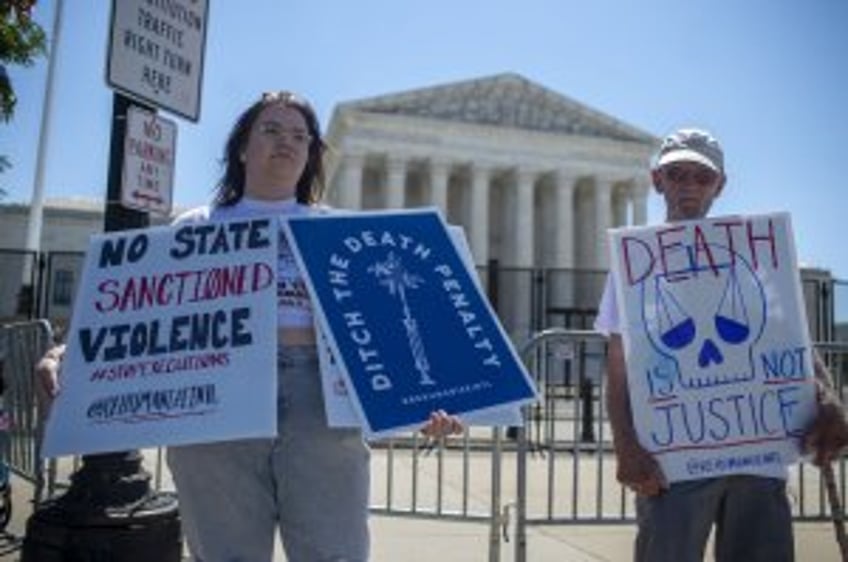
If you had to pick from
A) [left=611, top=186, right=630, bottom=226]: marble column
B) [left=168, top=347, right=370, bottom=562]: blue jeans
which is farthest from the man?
[left=611, top=186, right=630, bottom=226]: marble column

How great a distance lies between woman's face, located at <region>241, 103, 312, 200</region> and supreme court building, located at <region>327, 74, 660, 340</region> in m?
55.4

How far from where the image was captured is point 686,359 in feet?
10.5

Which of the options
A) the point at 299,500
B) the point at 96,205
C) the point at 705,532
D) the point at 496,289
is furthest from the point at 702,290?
the point at 96,205

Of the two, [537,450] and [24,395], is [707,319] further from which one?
[24,395]

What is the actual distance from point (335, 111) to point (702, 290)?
58.2 meters

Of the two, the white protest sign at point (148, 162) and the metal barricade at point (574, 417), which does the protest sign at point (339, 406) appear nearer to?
the white protest sign at point (148, 162)

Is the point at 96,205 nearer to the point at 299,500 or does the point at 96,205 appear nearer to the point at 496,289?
the point at 496,289

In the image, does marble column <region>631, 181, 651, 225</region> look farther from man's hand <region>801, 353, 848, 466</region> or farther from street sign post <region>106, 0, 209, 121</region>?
man's hand <region>801, 353, 848, 466</region>

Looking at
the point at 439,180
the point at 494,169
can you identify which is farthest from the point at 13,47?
the point at 494,169

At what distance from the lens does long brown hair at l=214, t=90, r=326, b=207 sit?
300 centimetres

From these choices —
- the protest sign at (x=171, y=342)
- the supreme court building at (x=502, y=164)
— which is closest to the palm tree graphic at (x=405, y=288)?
the protest sign at (x=171, y=342)

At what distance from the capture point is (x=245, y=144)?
3.06 m

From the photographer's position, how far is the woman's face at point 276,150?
9.59 feet

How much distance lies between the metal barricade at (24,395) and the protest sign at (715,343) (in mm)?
3959
